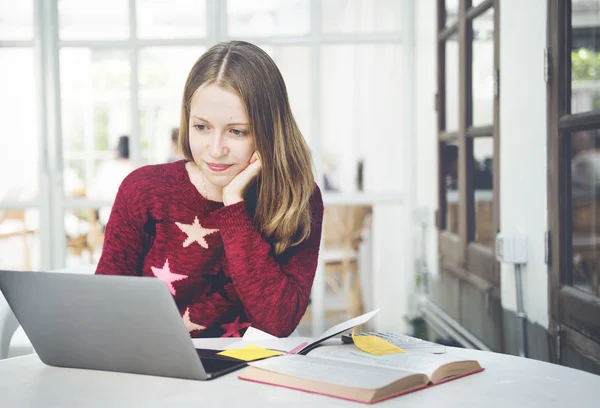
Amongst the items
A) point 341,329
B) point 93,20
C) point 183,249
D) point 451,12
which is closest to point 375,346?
point 341,329

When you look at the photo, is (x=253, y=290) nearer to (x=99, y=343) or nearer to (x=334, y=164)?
(x=99, y=343)

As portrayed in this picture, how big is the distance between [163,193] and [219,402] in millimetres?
856

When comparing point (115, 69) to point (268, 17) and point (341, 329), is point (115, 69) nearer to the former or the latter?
point (268, 17)

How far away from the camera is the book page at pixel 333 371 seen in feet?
3.61

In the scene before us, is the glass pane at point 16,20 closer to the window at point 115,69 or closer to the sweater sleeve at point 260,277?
the window at point 115,69

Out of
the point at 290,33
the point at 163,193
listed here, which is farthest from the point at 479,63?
the point at 163,193

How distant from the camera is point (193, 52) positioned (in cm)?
380

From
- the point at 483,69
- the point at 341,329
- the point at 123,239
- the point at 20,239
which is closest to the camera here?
the point at 341,329

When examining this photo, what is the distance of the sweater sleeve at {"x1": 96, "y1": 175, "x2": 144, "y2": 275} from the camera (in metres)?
1.80

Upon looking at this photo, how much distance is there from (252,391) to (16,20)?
3.13 meters

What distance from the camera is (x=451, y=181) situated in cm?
334

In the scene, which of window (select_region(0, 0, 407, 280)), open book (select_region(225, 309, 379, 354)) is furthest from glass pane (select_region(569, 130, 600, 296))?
open book (select_region(225, 309, 379, 354))

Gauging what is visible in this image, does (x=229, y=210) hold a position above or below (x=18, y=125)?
below

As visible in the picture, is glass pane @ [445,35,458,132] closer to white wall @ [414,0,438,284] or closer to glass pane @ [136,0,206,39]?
white wall @ [414,0,438,284]
